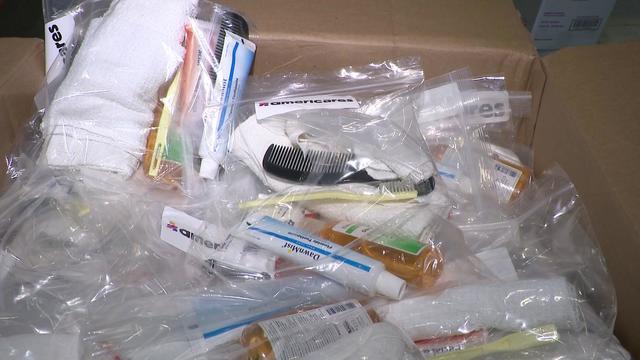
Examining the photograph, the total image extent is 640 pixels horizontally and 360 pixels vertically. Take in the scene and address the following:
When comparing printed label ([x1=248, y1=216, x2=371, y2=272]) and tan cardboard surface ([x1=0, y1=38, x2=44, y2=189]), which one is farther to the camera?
tan cardboard surface ([x1=0, y1=38, x2=44, y2=189])

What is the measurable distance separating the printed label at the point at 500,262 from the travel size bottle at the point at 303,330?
6.0 inches

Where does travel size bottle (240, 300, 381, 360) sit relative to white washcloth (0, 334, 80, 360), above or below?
above

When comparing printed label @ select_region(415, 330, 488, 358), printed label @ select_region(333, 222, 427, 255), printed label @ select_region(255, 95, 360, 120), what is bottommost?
printed label @ select_region(415, 330, 488, 358)

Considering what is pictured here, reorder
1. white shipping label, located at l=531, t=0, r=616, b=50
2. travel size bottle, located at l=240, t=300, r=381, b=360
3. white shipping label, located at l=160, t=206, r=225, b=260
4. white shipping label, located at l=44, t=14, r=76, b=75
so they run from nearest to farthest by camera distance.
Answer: travel size bottle, located at l=240, t=300, r=381, b=360
white shipping label, located at l=160, t=206, r=225, b=260
white shipping label, located at l=44, t=14, r=76, b=75
white shipping label, located at l=531, t=0, r=616, b=50

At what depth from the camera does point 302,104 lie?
66 centimetres

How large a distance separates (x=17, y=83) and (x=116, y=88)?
0.55ft

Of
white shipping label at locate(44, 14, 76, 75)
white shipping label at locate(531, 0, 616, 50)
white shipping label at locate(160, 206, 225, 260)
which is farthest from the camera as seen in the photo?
white shipping label at locate(531, 0, 616, 50)

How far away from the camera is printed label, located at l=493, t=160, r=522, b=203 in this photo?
0.68m

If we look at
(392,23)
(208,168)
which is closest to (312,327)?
(208,168)

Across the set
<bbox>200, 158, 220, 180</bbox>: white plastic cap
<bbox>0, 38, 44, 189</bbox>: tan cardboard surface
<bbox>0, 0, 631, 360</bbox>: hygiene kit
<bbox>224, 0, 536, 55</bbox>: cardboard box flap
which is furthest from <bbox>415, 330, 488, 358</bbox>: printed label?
<bbox>0, 38, 44, 189</bbox>: tan cardboard surface

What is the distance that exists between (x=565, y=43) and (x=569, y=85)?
806 millimetres

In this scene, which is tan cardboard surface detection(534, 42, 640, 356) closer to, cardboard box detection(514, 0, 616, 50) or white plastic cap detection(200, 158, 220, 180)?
white plastic cap detection(200, 158, 220, 180)

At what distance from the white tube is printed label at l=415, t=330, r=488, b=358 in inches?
2.1

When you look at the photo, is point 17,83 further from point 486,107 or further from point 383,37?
point 486,107
